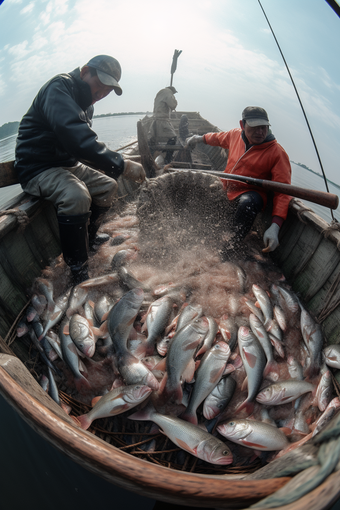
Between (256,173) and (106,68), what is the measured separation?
7.89 ft

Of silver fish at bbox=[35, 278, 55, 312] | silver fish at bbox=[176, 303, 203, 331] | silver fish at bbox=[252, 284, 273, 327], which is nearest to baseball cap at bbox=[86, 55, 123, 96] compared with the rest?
silver fish at bbox=[35, 278, 55, 312]

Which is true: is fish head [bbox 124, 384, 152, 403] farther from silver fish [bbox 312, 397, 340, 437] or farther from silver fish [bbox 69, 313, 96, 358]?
silver fish [bbox 312, 397, 340, 437]

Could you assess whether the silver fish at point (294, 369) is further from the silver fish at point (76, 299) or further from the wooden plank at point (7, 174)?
the wooden plank at point (7, 174)

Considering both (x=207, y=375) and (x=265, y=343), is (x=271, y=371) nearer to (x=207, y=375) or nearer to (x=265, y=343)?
(x=265, y=343)

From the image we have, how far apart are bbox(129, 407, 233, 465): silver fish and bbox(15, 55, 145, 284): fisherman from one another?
1951mm

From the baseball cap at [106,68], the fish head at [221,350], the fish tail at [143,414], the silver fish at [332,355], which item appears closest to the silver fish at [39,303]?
the fish tail at [143,414]

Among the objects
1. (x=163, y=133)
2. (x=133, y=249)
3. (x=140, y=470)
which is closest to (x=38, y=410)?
(x=140, y=470)

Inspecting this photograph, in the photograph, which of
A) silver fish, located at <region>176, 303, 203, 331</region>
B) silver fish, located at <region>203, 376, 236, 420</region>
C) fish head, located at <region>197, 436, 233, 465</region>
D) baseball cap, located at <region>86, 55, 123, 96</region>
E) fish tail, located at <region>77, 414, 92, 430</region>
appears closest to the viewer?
fish head, located at <region>197, 436, 233, 465</region>

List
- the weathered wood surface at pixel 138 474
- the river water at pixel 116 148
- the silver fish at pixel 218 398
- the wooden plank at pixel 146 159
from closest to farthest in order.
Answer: the weathered wood surface at pixel 138 474 → the silver fish at pixel 218 398 → the wooden plank at pixel 146 159 → the river water at pixel 116 148

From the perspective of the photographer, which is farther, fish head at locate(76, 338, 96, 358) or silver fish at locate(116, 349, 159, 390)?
fish head at locate(76, 338, 96, 358)

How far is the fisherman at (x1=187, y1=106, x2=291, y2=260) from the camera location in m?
3.48

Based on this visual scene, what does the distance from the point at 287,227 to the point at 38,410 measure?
11.8 feet

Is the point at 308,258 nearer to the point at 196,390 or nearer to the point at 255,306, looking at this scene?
the point at 255,306

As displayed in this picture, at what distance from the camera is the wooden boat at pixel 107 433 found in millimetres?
1019
